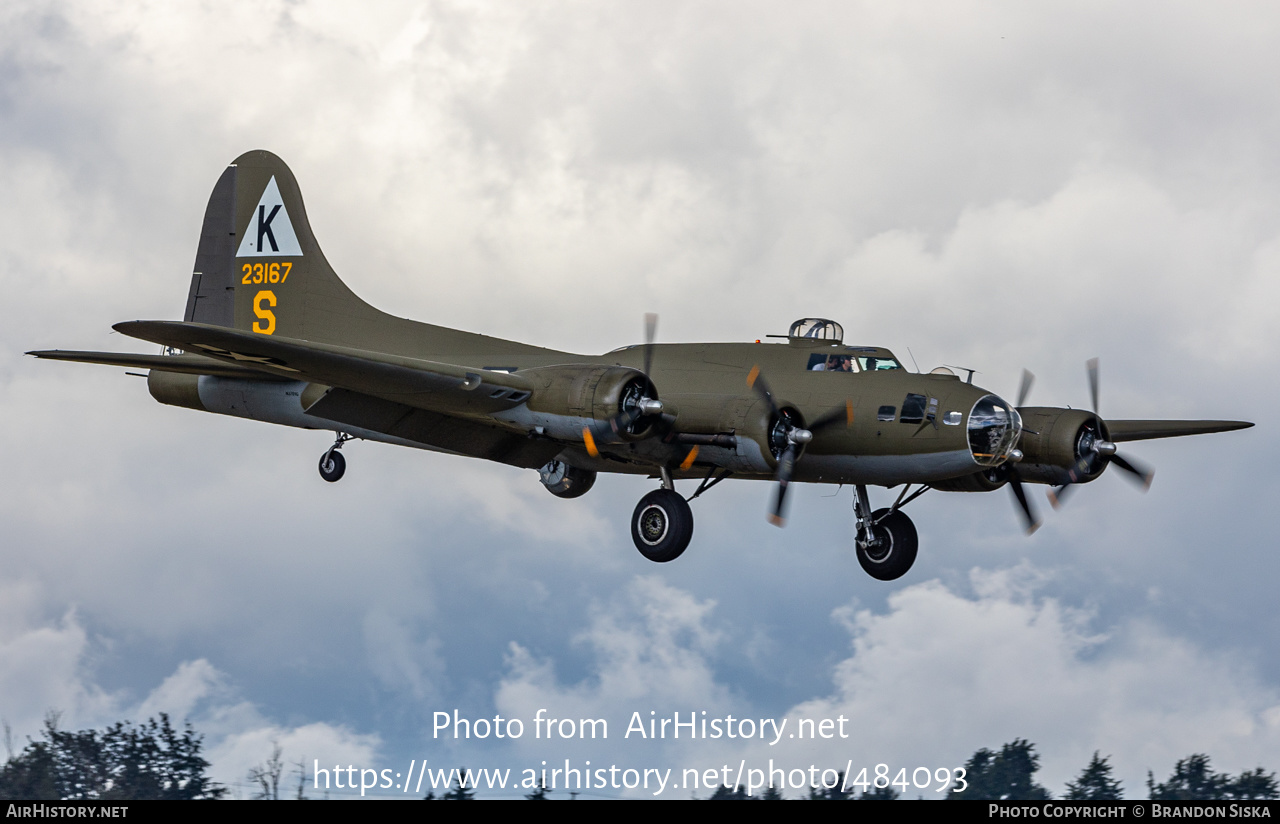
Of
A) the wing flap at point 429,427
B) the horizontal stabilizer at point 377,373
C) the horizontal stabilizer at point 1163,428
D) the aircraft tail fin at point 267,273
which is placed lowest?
the horizontal stabilizer at point 377,373

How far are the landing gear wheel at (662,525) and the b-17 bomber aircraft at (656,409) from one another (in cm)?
3

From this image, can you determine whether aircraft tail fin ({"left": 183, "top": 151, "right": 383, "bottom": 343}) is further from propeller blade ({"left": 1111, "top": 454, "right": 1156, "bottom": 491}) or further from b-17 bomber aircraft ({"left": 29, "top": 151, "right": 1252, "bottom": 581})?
propeller blade ({"left": 1111, "top": 454, "right": 1156, "bottom": 491})

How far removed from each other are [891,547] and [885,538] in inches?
8.4

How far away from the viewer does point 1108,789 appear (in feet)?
187

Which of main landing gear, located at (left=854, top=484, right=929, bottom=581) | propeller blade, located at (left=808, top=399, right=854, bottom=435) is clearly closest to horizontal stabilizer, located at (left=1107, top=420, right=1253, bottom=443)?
main landing gear, located at (left=854, top=484, right=929, bottom=581)

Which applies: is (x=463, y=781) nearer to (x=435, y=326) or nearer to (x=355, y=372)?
(x=435, y=326)

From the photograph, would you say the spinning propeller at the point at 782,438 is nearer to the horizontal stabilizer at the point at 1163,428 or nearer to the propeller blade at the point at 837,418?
the propeller blade at the point at 837,418

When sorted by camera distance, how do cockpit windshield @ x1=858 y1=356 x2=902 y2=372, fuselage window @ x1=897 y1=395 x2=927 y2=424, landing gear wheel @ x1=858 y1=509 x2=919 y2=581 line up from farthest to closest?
landing gear wheel @ x1=858 y1=509 x2=919 y2=581, cockpit windshield @ x1=858 y1=356 x2=902 y2=372, fuselage window @ x1=897 y1=395 x2=927 y2=424

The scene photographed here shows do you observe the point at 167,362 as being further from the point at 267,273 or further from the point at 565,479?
the point at 565,479

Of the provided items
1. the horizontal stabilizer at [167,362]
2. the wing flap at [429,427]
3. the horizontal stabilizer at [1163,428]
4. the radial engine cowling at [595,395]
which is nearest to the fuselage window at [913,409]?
the radial engine cowling at [595,395]

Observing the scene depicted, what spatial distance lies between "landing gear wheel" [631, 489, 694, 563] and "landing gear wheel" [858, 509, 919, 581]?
14.6 ft

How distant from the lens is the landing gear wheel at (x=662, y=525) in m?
23.0

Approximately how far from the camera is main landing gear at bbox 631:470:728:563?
23000 millimetres
